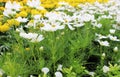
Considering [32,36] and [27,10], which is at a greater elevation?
[32,36]

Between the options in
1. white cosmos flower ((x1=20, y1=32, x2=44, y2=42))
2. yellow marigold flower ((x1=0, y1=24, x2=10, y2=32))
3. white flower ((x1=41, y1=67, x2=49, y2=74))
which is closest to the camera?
white flower ((x1=41, y1=67, x2=49, y2=74))

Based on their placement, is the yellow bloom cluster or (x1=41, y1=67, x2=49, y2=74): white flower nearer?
(x1=41, y1=67, x2=49, y2=74): white flower

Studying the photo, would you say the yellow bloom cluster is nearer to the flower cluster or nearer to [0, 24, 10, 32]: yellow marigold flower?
[0, 24, 10, 32]: yellow marigold flower

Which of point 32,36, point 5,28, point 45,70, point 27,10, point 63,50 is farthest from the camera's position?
point 27,10

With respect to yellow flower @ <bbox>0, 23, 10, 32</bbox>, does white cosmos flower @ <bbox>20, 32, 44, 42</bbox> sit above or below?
above

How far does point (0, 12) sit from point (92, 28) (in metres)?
1.33

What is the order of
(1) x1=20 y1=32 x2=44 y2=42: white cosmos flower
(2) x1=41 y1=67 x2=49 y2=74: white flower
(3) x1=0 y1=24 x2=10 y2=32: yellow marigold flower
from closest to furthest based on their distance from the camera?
(2) x1=41 y1=67 x2=49 y2=74: white flower < (1) x1=20 y1=32 x2=44 y2=42: white cosmos flower < (3) x1=0 y1=24 x2=10 y2=32: yellow marigold flower

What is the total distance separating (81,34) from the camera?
2.85m

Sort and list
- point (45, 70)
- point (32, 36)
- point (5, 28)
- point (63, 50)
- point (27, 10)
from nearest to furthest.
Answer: point (45, 70) → point (32, 36) → point (63, 50) → point (5, 28) → point (27, 10)

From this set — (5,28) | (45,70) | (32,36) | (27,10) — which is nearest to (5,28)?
(5,28)

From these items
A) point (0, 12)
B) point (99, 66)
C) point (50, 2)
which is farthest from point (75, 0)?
point (99, 66)

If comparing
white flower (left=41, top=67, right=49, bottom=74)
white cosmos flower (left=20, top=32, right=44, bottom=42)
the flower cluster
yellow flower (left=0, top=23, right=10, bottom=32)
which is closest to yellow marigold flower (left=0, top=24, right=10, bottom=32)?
yellow flower (left=0, top=23, right=10, bottom=32)

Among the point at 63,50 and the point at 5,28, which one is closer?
the point at 63,50

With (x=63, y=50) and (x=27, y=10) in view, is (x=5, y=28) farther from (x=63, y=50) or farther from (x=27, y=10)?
(x=63, y=50)
